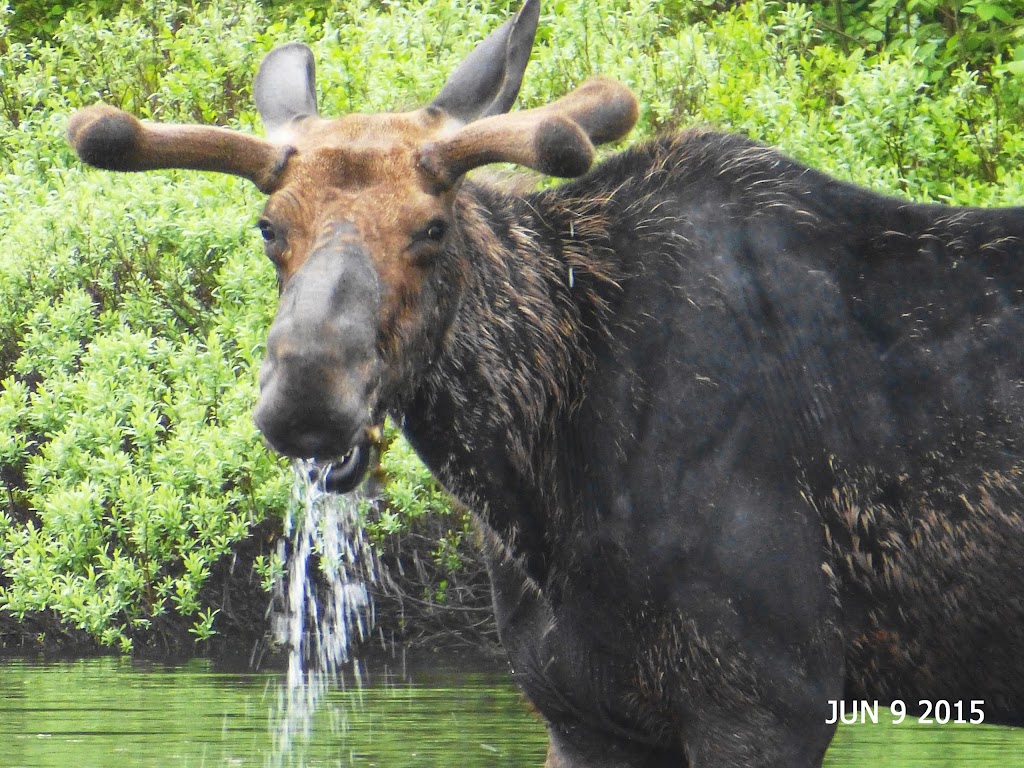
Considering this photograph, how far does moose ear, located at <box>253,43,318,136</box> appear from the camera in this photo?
4.62 m

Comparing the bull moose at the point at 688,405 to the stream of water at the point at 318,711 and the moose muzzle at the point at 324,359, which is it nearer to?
the moose muzzle at the point at 324,359

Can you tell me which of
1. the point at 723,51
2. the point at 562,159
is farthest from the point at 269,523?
the point at 562,159

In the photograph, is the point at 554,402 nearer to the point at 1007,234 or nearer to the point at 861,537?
the point at 861,537

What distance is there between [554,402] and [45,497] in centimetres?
649

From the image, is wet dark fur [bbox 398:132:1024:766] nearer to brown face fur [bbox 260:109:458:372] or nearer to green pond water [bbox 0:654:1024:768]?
brown face fur [bbox 260:109:458:372]

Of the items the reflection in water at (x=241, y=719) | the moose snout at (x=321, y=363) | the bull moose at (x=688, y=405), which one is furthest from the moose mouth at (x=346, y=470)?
the reflection in water at (x=241, y=719)

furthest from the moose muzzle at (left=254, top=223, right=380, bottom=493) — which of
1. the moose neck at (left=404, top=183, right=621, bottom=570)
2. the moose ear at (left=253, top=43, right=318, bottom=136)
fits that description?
the moose ear at (left=253, top=43, right=318, bottom=136)

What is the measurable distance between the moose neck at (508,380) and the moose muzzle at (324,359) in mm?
523

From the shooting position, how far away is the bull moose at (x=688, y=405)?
13.2ft

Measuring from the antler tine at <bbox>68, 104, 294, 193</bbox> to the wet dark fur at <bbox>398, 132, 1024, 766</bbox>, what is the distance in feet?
1.76

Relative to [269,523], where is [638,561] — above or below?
above

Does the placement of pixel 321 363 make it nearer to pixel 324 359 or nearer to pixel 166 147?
pixel 324 359

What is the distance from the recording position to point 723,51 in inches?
451
